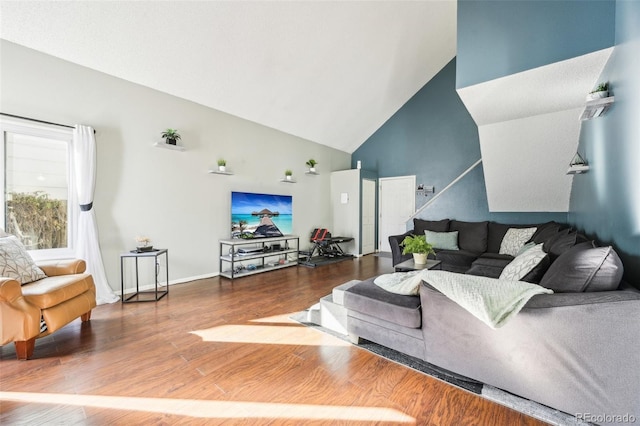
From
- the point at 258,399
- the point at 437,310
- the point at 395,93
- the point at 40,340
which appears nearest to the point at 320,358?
the point at 258,399

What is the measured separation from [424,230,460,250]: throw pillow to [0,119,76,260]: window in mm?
5291

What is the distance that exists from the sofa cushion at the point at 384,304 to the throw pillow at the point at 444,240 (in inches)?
115

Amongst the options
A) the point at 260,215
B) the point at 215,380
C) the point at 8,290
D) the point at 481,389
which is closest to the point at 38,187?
the point at 8,290

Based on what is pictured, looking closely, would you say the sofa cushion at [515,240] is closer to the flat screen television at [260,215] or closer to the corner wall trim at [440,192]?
the corner wall trim at [440,192]

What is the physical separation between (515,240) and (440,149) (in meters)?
2.60

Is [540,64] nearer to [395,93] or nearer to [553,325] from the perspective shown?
[553,325]

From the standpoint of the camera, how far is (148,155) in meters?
3.71

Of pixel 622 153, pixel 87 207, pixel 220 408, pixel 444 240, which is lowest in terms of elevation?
pixel 220 408

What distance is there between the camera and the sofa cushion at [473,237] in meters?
4.67

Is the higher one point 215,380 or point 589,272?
point 589,272

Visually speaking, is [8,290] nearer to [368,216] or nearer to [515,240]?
[515,240]

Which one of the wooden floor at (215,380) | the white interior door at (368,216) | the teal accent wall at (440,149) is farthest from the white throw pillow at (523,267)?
the white interior door at (368,216)

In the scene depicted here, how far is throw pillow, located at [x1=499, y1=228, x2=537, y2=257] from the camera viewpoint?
13.7 feet

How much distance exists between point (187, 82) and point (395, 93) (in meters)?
4.35
